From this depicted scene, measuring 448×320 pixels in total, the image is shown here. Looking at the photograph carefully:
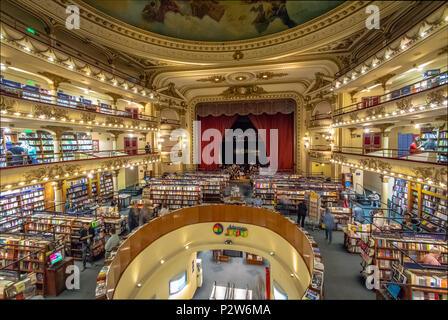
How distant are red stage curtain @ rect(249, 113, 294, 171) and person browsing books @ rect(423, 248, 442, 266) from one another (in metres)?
11.6

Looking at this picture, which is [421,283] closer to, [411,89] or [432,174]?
[432,174]

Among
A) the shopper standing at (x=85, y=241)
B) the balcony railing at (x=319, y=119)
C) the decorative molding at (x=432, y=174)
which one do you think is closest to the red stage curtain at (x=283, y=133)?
the balcony railing at (x=319, y=119)

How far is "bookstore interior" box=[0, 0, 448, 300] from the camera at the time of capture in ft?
16.5

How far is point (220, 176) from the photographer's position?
39.7ft

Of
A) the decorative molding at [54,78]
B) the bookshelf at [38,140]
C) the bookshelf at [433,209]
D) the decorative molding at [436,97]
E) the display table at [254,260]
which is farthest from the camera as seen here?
the display table at [254,260]

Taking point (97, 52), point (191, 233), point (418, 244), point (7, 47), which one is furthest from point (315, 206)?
point (97, 52)

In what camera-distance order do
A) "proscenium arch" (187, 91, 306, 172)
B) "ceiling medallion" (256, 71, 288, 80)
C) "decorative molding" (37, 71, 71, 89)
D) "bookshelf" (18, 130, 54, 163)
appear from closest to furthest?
"decorative molding" (37, 71, 71, 89)
"bookshelf" (18, 130, 54, 163)
"ceiling medallion" (256, 71, 288, 80)
"proscenium arch" (187, 91, 306, 172)

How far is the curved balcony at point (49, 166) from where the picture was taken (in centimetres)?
584

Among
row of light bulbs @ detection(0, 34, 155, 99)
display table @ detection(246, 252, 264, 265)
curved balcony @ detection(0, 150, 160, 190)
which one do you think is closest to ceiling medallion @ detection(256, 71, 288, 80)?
row of light bulbs @ detection(0, 34, 155, 99)

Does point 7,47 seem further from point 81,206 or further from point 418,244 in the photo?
point 418,244

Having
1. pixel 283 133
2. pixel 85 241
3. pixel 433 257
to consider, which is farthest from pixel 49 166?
pixel 283 133

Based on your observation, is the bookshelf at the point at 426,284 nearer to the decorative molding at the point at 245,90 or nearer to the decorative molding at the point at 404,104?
the decorative molding at the point at 404,104

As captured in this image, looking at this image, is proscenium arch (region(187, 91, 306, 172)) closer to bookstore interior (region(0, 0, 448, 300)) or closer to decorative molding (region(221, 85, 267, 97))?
decorative molding (region(221, 85, 267, 97))

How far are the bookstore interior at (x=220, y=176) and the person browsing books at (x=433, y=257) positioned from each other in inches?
1.3
